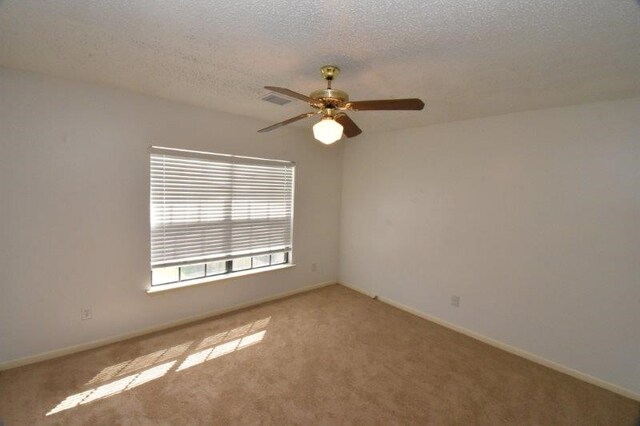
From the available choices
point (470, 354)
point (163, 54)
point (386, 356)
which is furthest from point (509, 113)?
point (163, 54)

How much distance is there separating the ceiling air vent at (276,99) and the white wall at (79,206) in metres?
0.82

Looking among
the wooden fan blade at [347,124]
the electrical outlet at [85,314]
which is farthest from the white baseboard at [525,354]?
the electrical outlet at [85,314]

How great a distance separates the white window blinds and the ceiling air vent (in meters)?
0.94

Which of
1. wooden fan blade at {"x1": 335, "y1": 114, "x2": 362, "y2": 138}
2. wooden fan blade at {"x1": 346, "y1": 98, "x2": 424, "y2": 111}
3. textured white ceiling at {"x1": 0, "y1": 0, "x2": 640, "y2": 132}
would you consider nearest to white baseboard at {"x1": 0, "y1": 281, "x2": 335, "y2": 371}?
textured white ceiling at {"x1": 0, "y1": 0, "x2": 640, "y2": 132}

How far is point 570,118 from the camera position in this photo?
255 cm

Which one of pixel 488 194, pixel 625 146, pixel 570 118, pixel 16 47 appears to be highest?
pixel 16 47

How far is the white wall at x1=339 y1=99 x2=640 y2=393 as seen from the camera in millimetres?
2352

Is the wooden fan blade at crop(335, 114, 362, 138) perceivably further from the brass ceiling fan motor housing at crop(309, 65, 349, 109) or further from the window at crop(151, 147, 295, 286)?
the window at crop(151, 147, 295, 286)

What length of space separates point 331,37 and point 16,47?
2.08 meters

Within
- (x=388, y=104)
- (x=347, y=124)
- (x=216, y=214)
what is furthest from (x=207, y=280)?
(x=388, y=104)

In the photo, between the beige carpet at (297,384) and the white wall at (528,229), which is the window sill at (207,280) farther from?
the white wall at (528,229)

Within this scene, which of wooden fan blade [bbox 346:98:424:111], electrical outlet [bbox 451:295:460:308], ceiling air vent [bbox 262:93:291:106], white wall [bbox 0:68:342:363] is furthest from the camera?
electrical outlet [bbox 451:295:460:308]

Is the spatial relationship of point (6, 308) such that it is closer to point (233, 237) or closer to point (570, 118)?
point (233, 237)

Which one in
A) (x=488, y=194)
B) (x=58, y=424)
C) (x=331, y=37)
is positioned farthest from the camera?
(x=488, y=194)
